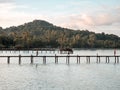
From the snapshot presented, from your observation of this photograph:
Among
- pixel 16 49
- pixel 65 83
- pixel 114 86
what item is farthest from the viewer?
pixel 16 49

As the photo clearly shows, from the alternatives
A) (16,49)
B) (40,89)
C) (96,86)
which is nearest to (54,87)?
(40,89)

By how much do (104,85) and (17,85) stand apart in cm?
1329

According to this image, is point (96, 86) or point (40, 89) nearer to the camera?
point (40, 89)

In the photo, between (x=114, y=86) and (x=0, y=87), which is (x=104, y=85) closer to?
(x=114, y=86)

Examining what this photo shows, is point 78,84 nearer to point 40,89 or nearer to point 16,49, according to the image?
point 40,89

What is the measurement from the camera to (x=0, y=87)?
5009 centimetres

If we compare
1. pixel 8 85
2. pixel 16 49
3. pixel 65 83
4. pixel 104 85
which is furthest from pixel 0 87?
pixel 16 49

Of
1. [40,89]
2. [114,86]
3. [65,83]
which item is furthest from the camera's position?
[65,83]

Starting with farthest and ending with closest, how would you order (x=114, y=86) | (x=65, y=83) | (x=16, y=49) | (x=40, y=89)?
(x=16, y=49), (x=65, y=83), (x=114, y=86), (x=40, y=89)

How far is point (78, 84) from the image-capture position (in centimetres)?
5438

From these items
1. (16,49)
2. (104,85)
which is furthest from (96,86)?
(16,49)

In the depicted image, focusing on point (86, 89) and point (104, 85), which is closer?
point (86, 89)

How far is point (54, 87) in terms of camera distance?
1999 inches

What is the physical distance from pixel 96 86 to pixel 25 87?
1065 cm
